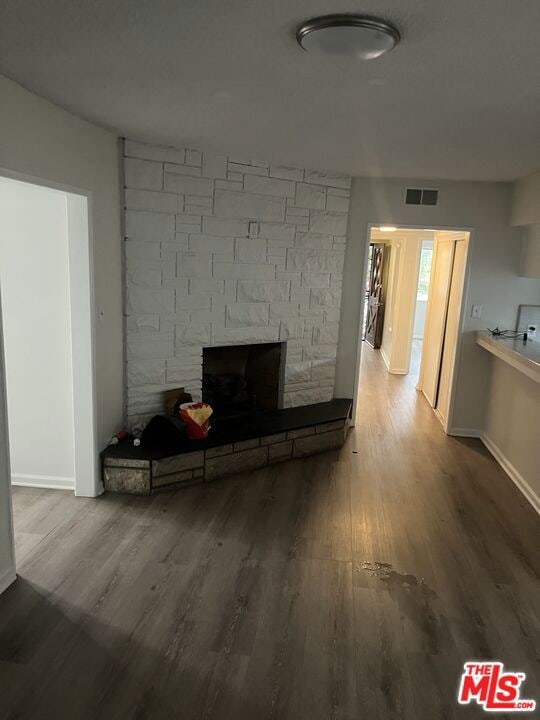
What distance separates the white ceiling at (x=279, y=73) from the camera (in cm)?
156

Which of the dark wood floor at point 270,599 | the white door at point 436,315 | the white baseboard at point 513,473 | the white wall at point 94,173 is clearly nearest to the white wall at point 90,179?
the white wall at point 94,173

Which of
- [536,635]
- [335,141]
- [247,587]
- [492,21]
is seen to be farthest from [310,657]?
[335,141]

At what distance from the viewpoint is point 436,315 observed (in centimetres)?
598

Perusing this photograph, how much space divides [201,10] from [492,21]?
2.81 feet

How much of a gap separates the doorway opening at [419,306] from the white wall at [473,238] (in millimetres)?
114

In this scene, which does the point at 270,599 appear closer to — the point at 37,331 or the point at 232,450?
the point at 232,450

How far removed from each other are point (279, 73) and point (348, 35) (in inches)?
18.3

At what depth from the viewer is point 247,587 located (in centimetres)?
263

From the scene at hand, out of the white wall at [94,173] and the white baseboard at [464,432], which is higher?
the white wall at [94,173]

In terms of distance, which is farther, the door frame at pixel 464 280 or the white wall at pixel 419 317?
the white wall at pixel 419 317

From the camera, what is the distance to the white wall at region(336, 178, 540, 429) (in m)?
4.62

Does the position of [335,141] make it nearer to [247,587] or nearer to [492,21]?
[492,21]

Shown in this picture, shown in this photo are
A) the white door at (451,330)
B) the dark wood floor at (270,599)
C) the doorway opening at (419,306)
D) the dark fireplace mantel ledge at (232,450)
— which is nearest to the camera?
the dark wood floor at (270,599)

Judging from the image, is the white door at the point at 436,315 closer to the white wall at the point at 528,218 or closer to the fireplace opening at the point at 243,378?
the white wall at the point at 528,218
